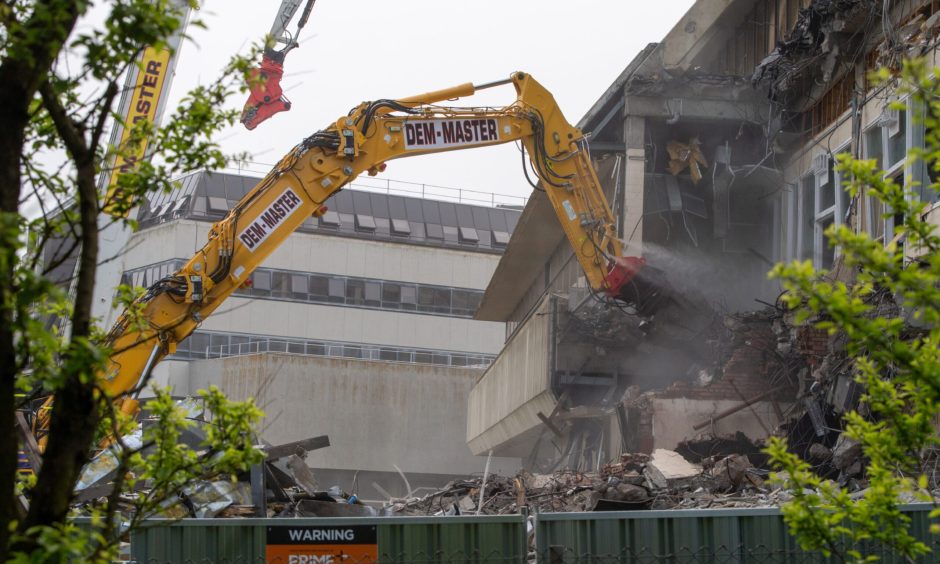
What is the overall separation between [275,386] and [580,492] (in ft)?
97.3

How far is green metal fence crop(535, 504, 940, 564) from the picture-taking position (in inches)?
353

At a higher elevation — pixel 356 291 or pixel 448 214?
pixel 448 214

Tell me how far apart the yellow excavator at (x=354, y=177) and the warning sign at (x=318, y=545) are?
14.0 feet

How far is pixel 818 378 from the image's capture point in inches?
626

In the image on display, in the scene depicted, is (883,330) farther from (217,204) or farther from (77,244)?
(217,204)

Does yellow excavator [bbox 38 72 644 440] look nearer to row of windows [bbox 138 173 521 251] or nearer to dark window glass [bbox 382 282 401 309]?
row of windows [bbox 138 173 521 251]

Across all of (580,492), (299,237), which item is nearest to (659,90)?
(580,492)

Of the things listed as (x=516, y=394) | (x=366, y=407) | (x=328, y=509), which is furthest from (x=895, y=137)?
(x=366, y=407)

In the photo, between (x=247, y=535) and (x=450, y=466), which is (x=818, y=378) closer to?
(x=247, y=535)

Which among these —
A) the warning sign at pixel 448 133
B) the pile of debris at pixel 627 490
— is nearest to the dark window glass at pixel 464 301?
the pile of debris at pixel 627 490

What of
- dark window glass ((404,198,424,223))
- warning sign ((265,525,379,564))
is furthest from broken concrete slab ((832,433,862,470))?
dark window glass ((404,198,424,223))

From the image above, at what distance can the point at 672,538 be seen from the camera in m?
9.02

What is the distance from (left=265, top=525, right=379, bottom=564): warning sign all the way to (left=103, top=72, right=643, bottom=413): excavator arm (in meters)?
4.14

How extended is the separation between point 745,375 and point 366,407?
91.9 ft
